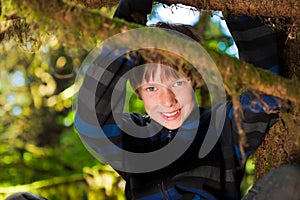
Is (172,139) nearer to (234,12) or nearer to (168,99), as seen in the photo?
(168,99)

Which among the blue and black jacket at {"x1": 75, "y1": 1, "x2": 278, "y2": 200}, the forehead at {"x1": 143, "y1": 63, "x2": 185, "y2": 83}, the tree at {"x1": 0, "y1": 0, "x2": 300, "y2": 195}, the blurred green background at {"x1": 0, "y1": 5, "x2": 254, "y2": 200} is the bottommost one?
the blurred green background at {"x1": 0, "y1": 5, "x2": 254, "y2": 200}

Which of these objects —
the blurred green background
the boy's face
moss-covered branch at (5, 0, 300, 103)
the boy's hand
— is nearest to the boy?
the boy's face

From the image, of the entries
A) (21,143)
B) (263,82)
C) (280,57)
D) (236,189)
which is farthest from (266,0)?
(21,143)

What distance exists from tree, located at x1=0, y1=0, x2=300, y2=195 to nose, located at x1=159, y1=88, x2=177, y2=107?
26 centimetres

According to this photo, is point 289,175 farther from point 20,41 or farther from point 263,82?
point 20,41

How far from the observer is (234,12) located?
124 cm

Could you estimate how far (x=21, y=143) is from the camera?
4352 millimetres

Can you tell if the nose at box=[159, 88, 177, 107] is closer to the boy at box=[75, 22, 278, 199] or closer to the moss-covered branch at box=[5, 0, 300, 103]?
the boy at box=[75, 22, 278, 199]

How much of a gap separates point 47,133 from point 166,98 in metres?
3.53

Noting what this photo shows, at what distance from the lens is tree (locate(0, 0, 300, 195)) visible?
88cm

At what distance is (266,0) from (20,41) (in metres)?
0.56

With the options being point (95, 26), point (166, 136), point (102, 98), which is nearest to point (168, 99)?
point (166, 136)

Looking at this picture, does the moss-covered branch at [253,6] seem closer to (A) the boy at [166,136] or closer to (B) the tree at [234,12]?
(B) the tree at [234,12]

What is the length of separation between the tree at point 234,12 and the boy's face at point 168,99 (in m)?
0.22
